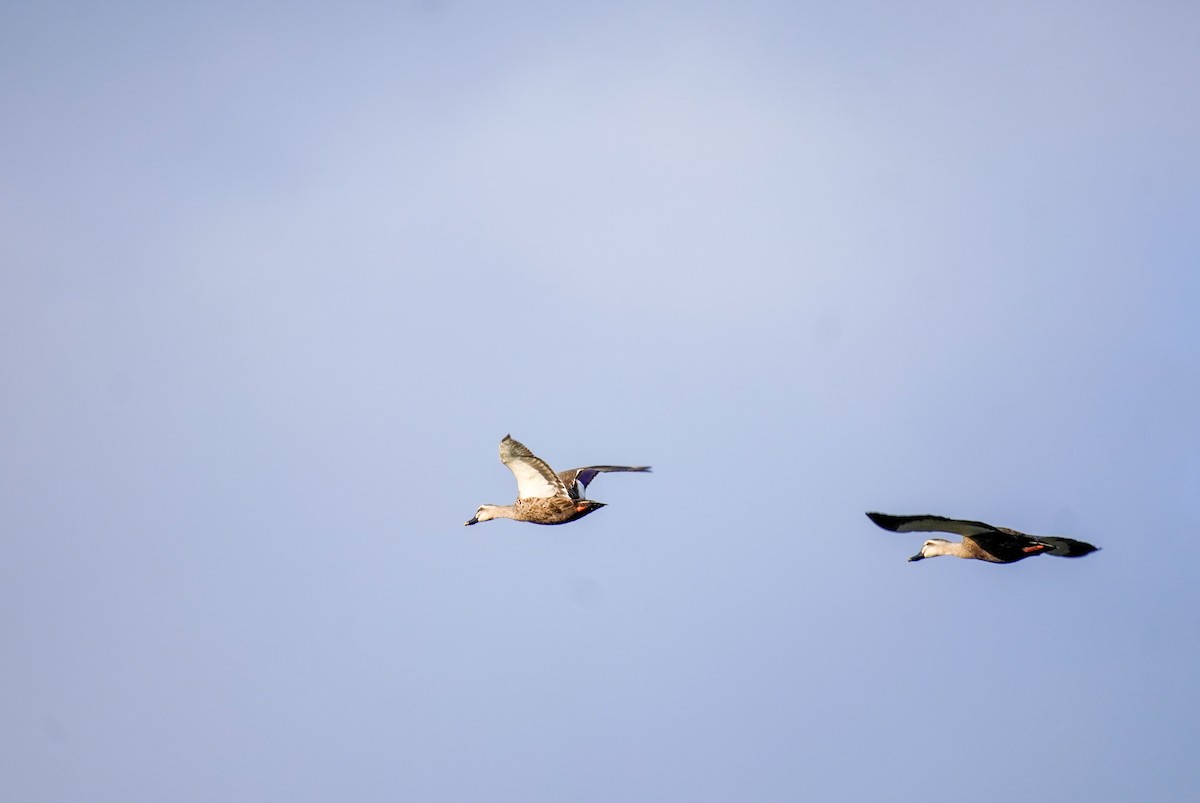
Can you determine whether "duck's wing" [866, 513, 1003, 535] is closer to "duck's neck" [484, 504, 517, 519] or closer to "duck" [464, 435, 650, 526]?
"duck" [464, 435, 650, 526]

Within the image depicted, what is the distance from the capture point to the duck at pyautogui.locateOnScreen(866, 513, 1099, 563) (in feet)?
93.8

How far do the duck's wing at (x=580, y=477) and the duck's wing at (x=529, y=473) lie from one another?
43 cm

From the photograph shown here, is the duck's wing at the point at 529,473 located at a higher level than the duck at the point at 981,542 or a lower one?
higher

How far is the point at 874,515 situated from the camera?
28.5m

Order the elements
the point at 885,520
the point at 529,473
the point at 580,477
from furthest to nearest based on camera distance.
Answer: the point at 580,477
the point at 529,473
the point at 885,520

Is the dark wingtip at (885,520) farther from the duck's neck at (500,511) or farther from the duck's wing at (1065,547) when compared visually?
the duck's neck at (500,511)

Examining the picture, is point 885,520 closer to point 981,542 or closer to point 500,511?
point 981,542

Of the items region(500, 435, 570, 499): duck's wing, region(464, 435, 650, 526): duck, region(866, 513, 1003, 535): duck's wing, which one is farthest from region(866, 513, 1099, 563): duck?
region(500, 435, 570, 499): duck's wing

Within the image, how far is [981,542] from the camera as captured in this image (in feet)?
104

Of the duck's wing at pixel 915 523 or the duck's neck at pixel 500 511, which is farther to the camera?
the duck's neck at pixel 500 511

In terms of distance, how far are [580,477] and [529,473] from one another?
2.36 m

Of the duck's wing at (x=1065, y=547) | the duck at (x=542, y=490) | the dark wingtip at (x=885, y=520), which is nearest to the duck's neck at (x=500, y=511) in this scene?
the duck at (x=542, y=490)

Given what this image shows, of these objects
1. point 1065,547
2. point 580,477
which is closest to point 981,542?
point 1065,547

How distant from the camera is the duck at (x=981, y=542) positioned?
28.6 metres
